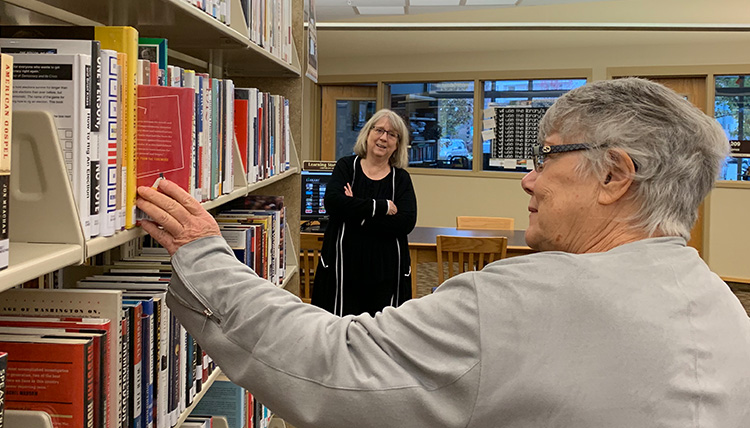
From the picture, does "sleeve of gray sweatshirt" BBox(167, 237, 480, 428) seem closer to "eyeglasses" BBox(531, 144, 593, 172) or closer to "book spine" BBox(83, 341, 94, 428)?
"book spine" BBox(83, 341, 94, 428)

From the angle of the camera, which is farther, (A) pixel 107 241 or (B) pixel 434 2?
(B) pixel 434 2

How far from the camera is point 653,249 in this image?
101cm

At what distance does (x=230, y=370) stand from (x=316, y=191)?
13.5 feet

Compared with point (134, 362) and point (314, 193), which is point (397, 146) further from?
point (134, 362)

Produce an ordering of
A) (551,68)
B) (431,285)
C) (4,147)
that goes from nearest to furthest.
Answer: (4,147) < (431,285) < (551,68)

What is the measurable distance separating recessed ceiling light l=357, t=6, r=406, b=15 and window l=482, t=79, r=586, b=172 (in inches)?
80.1

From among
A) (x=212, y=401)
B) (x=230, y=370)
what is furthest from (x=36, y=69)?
(x=212, y=401)

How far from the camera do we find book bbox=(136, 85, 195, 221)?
1122 millimetres

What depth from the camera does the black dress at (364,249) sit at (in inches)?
136

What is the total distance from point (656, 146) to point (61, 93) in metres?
0.86

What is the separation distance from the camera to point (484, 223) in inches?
209

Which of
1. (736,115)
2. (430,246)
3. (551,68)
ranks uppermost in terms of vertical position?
(551,68)

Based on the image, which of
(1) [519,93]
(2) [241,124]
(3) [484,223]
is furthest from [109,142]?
(1) [519,93]

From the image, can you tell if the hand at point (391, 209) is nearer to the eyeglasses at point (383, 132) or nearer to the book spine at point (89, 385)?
the eyeglasses at point (383, 132)
